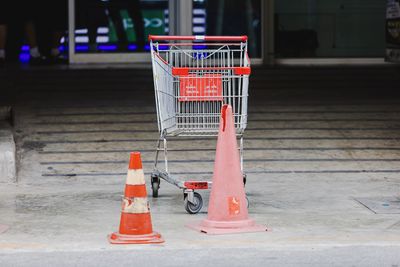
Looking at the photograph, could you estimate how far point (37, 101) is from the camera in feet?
44.2

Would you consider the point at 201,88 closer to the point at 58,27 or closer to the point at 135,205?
the point at 135,205

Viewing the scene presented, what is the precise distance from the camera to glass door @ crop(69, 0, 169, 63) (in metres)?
17.7

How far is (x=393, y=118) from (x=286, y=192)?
3763 millimetres

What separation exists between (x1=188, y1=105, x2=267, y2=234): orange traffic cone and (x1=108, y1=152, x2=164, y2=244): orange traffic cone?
58 cm

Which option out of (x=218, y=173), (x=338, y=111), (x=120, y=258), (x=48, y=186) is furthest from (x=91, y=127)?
(x=120, y=258)

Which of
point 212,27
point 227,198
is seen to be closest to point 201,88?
point 227,198

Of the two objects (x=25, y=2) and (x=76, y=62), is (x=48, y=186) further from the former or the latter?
(x=25, y=2)

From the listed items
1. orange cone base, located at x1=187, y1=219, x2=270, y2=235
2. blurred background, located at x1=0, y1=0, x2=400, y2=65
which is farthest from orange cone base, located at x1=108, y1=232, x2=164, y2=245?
blurred background, located at x1=0, y1=0, x2=400, y2=65

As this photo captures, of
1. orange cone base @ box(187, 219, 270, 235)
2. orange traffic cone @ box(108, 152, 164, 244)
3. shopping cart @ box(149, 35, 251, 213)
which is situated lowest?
orange cone base @ box(187, 219, 270, 235)

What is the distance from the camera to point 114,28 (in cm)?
1788

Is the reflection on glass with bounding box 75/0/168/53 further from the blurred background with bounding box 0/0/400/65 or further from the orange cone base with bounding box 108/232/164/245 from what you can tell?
the orange cone base with bounding box 108/232/164/245

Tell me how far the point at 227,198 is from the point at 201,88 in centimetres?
164

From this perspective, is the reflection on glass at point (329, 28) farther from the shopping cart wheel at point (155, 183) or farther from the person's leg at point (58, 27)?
the shopping cart wheel at point (155, 183)

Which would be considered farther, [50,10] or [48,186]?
[50,10]
